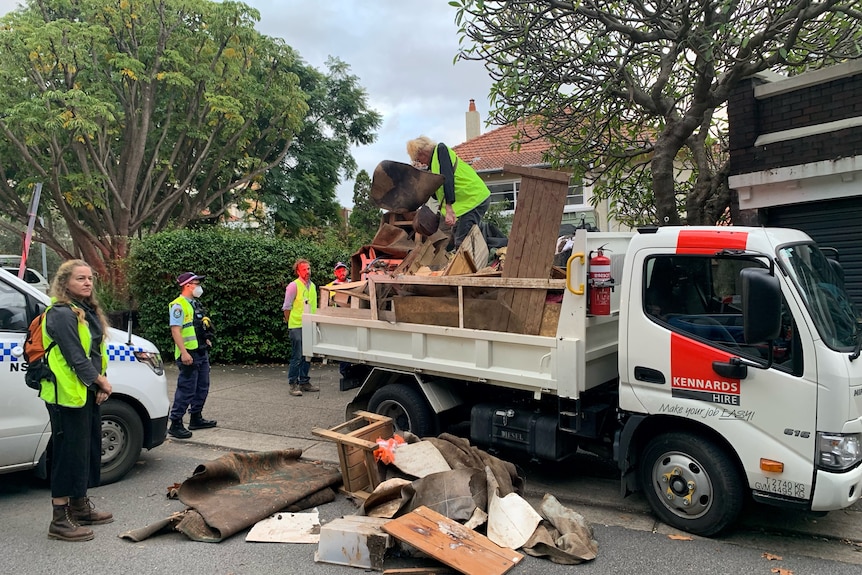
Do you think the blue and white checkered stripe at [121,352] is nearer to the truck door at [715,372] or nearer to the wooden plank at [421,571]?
the wooden plank at [421,571]

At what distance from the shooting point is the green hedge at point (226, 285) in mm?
10570

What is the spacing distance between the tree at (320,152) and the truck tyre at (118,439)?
44.2 ft

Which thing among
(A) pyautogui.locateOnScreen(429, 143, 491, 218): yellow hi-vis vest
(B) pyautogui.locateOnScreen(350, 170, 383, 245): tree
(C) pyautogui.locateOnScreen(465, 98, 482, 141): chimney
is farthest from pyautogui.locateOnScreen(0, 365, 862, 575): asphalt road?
(C) pyautogui.locateOnScreen(465, 98, 482, 141): chimney

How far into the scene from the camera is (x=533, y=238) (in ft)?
16.6

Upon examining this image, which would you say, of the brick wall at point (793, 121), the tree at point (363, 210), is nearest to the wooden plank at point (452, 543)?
the brick wall at point (793, 121)

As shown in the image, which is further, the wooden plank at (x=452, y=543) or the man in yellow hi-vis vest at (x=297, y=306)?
the man in yellow hi-vis vest at (x=297, y=306)

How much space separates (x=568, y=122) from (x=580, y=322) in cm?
520

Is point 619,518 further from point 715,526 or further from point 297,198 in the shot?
point 297,198

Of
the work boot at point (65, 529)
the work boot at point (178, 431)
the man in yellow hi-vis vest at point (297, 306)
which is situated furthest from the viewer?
the man in yellow hi-vis vest at point (297, 306)

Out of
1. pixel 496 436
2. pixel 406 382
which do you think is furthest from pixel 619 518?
pixel 406 382

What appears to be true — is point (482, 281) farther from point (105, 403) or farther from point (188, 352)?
point (188, 352)

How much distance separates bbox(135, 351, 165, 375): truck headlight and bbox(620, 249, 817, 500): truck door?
13.0 ft

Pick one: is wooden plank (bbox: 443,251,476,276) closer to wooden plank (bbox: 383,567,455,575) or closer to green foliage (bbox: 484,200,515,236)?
wooden plank (bbox: 383,567,455,575)

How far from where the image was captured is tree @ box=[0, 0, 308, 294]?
12.2 metres
